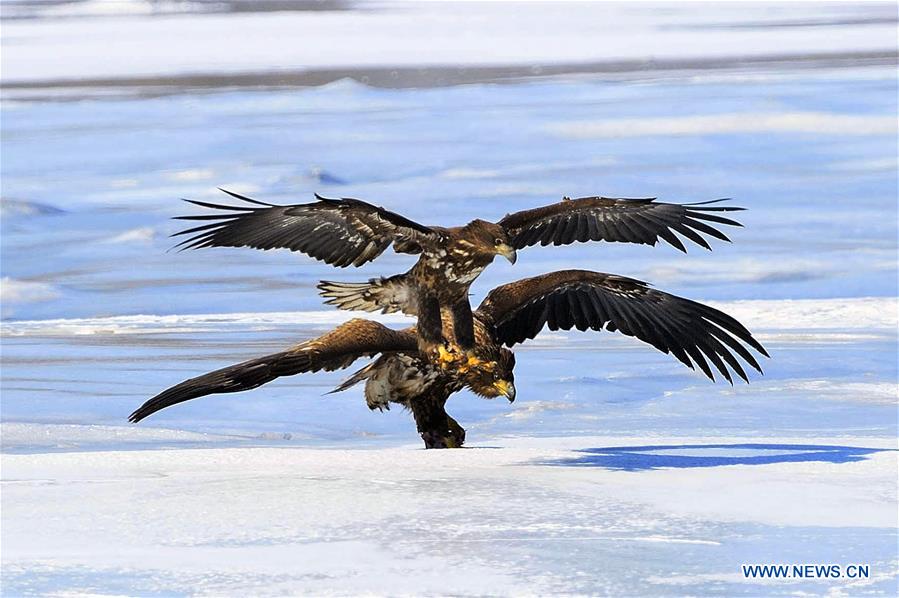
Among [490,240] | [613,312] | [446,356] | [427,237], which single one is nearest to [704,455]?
[613,312]

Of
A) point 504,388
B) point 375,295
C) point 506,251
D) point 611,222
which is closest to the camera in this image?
point 506,251

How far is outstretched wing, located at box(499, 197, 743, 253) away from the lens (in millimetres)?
8102

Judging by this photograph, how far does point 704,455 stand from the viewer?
7734mm

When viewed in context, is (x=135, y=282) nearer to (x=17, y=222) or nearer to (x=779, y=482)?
(x=17, y=222)

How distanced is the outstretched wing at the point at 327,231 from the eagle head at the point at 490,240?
6.2 inches

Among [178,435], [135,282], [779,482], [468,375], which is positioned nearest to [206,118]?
[135,282]

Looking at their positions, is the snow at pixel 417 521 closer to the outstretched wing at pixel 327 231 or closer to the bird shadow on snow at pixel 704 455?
the bird shadow on snow at pixel 704 455

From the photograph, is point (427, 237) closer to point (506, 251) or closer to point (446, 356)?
point (506, 251)

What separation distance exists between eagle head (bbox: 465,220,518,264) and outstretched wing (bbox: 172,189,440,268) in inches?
6.2

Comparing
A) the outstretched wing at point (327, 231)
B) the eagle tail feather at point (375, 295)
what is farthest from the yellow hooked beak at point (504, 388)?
the outstretched wing at point (327, 231)

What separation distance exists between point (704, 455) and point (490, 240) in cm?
139

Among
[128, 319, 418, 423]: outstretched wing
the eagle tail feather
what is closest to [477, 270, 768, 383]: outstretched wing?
the eagle tail feather

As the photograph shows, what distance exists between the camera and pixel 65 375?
34.2 feet

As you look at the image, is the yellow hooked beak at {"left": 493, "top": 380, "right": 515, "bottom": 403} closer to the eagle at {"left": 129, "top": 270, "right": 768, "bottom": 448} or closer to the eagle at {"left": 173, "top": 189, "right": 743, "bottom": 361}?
the eagle at {"left": 129, "top": 270, "right": 768, "bottom": 448}
